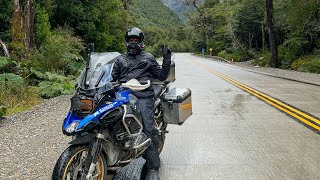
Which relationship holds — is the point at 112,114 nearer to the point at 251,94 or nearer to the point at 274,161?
the point at 274,161

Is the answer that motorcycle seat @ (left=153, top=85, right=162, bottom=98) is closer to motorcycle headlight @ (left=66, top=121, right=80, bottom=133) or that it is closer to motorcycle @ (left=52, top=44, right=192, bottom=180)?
motorcycle @ (left=52, top=44, right=192, bottom=180)

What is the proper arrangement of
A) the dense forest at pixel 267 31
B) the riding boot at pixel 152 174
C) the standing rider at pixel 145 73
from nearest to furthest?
the standing rider at pixel 145 73 < the riding boot at pixel 152 174 < the dense forest at pixel 267 31

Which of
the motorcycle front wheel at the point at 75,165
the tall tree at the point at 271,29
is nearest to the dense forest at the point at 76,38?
the tall tree at the point at 271,29

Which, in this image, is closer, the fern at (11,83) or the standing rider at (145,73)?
the standing rider at (145,73)

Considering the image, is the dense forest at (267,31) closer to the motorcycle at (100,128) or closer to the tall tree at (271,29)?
the tall tree at (271,29)

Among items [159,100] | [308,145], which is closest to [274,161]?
[308,145]

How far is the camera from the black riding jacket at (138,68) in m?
5.36

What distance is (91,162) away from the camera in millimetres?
4344

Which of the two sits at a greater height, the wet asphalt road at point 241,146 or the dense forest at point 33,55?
the dense forest at point 33,55

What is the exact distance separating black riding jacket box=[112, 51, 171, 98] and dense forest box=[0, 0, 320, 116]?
217 inches

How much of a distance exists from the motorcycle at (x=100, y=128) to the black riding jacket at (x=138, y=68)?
0.26 meters

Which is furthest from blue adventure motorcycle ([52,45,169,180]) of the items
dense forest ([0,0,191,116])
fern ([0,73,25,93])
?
fern ([0,73,25,93])

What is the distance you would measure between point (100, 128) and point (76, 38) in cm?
2252

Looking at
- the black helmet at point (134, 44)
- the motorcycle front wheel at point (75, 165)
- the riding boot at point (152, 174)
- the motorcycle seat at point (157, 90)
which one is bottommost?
the riding boot at point (152, 174)
